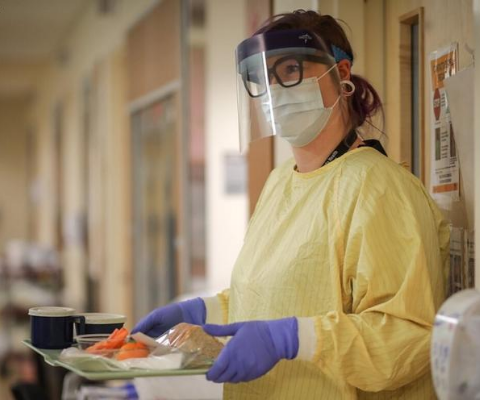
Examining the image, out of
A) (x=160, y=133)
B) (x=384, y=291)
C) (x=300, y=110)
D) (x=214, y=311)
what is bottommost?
(x=214, y=311)

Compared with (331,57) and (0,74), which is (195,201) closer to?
(331,57)

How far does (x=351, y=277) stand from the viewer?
62.2 inches

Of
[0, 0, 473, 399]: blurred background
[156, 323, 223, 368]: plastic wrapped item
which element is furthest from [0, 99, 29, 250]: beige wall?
[156, 323, 223, 368]: plastic wrapped item

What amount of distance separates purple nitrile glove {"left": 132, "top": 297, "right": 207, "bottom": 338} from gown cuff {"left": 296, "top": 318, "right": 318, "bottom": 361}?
22.2 inches

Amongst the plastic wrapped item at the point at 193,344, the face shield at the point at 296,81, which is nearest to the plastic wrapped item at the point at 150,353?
the plastic wrapped item at the point at 193,344

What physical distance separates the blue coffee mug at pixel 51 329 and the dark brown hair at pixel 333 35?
73 cm

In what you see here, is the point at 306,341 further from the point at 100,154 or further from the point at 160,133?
the point at 100,154

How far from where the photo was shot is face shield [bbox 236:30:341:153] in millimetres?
1704

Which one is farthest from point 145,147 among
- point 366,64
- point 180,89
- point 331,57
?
point 331,57

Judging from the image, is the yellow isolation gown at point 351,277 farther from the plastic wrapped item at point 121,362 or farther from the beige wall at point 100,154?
the beige wall at point 100,154

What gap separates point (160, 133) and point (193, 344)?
151 inches

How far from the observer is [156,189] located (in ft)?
18.0

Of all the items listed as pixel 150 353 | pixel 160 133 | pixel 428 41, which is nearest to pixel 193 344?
pixel 150 353

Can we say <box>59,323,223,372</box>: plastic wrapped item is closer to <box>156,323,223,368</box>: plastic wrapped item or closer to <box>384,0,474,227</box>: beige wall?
<box>156,323,223,368</box>: plastic wrapped item
